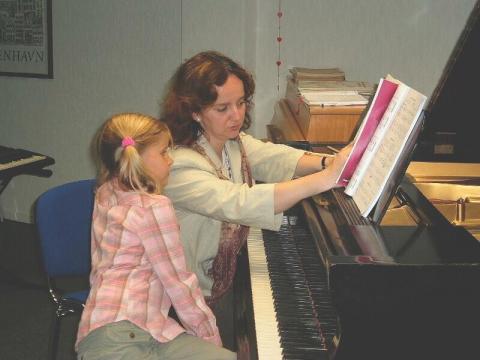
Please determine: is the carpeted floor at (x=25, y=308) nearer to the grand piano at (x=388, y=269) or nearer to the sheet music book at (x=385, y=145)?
the grand piano at (x=388, y=269)

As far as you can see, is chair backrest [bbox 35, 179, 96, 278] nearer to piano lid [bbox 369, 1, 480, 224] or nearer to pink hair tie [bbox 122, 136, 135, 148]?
pink hair tie [bbox 122, 136, 135, 148]

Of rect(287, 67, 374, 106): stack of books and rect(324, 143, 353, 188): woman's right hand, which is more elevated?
rect(287, 67, 374, 106): stack of books

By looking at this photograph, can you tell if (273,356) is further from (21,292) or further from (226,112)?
(21,292)

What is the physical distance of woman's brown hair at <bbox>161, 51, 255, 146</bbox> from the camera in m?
1.71

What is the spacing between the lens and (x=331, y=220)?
57.2 inches

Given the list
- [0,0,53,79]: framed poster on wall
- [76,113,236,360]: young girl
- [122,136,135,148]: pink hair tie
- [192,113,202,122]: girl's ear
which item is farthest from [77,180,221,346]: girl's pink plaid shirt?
[0,0,53,79]: framed poster on wall

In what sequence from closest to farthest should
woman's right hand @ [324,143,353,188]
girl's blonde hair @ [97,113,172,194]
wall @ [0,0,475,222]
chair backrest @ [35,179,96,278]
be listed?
woman's right hand @ [324,143,353,188] < girl's blonde hair @ [97,113,172,194] < chair backrest @ [35,179,96,278] < wall @ [0,0,475,222]

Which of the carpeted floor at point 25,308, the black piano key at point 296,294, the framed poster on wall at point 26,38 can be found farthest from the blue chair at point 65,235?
the framed poster on wall at point 26,38

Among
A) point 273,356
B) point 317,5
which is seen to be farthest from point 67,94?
point 273,356

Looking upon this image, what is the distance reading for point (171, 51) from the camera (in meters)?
3.61

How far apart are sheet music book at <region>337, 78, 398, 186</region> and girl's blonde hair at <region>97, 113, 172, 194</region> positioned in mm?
499

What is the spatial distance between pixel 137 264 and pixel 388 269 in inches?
27.3

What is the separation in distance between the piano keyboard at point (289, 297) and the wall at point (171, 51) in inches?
63.8

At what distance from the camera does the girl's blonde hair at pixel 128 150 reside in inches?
60.3
